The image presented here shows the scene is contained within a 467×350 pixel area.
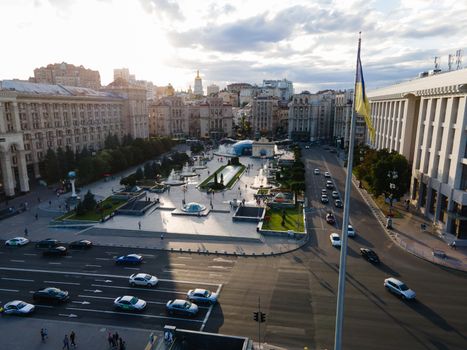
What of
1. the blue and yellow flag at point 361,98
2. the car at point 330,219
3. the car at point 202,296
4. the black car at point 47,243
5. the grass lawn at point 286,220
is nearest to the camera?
the blue and yellow flag at point 361,98

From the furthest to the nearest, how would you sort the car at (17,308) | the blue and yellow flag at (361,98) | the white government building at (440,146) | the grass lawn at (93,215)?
1. the grass lawn at (93,215)
2. the white government building at (440,146)
3. the car at (17,308)
4. the blue and yellow flag at (361,98)

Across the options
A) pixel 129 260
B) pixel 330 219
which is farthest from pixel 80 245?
pixel 330 219

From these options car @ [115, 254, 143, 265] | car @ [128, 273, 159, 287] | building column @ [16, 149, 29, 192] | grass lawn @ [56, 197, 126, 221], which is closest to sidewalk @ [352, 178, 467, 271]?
car @ [128, 273, 159, 287]

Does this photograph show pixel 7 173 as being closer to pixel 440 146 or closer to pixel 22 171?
pixel 22 171

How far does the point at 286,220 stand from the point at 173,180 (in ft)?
115

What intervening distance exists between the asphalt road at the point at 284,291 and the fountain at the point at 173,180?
32.3 m

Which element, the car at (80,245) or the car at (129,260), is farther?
the car at (80,245)

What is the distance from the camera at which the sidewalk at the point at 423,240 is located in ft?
120

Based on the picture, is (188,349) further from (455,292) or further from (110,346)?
(455,292)

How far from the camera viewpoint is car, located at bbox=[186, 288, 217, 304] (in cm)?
2848

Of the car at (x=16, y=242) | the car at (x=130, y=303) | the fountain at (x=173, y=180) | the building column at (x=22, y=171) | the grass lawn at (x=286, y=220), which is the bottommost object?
the car at (x=16, y=242)

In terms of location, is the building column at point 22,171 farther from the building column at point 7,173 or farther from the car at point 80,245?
the car at point 80,245

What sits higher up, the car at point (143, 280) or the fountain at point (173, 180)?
the fountain at point (173, 180)

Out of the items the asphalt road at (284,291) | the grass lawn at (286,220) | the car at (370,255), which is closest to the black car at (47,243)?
the asphalt road at (284,291)
